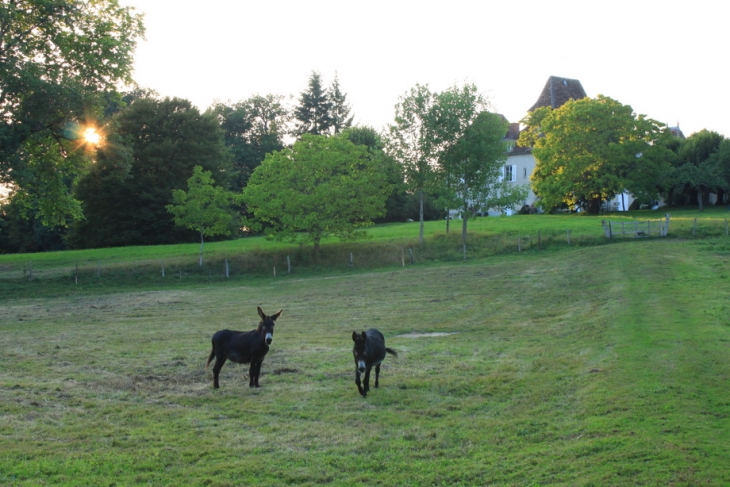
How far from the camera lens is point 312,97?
8600 centimetres

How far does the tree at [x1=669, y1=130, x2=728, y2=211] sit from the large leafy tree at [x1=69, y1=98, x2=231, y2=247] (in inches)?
1826

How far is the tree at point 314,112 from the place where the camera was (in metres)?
85.9

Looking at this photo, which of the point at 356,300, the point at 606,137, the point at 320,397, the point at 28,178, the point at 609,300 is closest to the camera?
the point at 320,397

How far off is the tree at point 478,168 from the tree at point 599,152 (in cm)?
1436

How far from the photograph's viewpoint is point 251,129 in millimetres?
88750

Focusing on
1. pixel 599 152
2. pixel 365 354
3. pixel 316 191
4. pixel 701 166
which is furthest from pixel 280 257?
pixel 701 166

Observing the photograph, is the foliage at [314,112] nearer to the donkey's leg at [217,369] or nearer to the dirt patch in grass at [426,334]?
the dirt patch in grass at [426,334]

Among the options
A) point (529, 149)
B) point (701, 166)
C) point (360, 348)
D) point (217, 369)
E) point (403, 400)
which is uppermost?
point (529, 149)

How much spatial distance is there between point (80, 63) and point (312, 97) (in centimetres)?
5155

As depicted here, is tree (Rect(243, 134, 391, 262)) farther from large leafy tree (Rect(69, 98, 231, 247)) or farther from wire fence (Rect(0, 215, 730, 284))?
large leafy tree (Rect(69, 98, 231, 247))

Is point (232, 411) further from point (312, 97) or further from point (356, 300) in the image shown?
point (312, 97)

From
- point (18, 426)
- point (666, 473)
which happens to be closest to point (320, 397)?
point (18, 426)

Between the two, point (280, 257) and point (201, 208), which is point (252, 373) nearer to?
point (280, 257)

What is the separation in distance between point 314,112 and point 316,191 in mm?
41982
